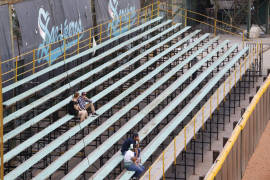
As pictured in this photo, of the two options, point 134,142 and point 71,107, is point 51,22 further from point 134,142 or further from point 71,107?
point 134,142

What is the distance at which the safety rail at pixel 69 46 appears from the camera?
17.3m

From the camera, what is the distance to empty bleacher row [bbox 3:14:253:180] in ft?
49.4

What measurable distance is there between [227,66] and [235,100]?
7.40 ft

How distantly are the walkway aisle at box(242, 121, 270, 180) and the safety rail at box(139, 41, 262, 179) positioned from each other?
1.93m

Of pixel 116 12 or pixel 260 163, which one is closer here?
pixel 260 163

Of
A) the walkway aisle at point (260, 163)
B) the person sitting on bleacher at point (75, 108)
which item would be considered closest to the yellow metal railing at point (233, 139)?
the walkway aisle at point (260, 163)

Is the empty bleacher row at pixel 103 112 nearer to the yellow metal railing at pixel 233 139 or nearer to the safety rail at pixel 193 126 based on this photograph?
the safety rail at pixel 193 126

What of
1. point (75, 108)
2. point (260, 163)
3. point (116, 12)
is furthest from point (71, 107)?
point (116, 12)

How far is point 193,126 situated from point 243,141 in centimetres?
189

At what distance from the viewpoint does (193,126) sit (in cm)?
1814

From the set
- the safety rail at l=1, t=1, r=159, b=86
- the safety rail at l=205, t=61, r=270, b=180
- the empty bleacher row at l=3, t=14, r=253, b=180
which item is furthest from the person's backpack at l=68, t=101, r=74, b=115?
the safety rail at l=205, t=61, r=270, b=180

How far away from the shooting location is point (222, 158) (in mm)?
13852

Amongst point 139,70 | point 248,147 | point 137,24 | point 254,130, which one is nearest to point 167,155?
point 248,147

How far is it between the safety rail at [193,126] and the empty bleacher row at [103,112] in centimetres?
34
